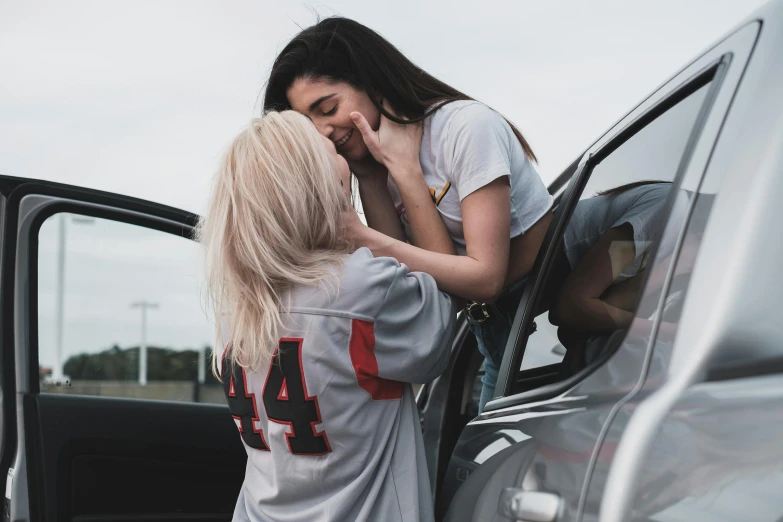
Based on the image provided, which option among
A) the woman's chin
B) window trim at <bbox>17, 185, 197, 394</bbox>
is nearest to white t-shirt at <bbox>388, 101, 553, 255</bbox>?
the woman's chin

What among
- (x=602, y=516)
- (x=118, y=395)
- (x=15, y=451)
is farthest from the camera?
(x=118, y=395)

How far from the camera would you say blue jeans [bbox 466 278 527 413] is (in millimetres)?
2141

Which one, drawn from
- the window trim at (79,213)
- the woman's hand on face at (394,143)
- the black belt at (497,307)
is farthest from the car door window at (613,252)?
the window trim at (79,213)

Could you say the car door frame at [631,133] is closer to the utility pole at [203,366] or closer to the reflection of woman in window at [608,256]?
the reflection of woman in window at [608,256]

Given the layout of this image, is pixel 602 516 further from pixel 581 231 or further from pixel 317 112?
pixel 317 112

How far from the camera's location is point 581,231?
1.78 m

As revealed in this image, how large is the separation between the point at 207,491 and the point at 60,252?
910 mm

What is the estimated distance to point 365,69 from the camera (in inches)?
87.5

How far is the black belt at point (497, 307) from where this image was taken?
2139 mm

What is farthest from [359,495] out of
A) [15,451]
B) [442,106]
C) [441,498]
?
[15,451]

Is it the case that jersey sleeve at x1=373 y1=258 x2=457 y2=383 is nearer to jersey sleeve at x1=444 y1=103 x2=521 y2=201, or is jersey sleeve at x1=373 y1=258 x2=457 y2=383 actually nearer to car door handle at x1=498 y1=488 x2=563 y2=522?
jersey sleeve at x1=444 y1=103 x2=521 y2=201

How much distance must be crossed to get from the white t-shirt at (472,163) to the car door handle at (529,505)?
767mm

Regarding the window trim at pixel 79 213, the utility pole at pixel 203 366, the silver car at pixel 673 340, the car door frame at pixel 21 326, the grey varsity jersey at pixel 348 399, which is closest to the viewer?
the silver car at pixel 673 340

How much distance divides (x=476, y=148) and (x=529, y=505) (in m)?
0.92
